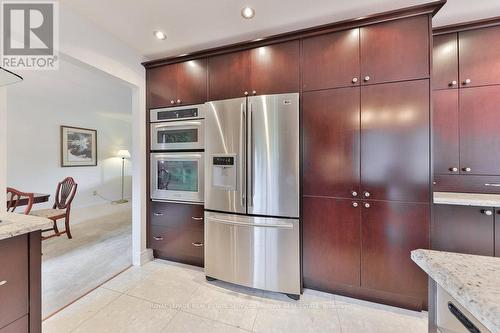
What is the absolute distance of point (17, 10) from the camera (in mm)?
1478

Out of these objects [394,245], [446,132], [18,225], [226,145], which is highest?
[446,132]

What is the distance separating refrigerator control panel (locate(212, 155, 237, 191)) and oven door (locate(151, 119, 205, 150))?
332 mm

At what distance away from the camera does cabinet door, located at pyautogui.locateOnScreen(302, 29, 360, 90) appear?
173cm

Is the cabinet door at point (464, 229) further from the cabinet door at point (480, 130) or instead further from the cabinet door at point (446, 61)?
the cabinet door at point (446, 61)

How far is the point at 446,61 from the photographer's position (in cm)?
187

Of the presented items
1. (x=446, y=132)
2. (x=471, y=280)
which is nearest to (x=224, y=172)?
Answer: (x=471, y=280)

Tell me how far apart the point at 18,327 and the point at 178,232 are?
1417mm

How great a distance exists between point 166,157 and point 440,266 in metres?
2.38

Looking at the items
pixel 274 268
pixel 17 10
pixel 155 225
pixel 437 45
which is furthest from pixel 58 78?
pixel 437 45

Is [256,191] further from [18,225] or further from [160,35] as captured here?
[160,35]

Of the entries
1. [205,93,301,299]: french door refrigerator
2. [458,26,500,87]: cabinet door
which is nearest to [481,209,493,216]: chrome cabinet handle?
[458,26,500,87]: cabinet door

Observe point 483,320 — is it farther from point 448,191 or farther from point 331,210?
point 448,191

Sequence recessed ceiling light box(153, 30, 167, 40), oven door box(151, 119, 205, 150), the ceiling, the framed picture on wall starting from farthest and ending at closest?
1. the framed picture on wall
2. oven door box(151, 119, 205, 150)
3. recessed ceiling light box(153, 30, 167, 40)
4. the ceiling

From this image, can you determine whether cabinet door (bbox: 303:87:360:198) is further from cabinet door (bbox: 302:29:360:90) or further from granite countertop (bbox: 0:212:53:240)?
granite countertop (bbox: 0:212:53:240)
